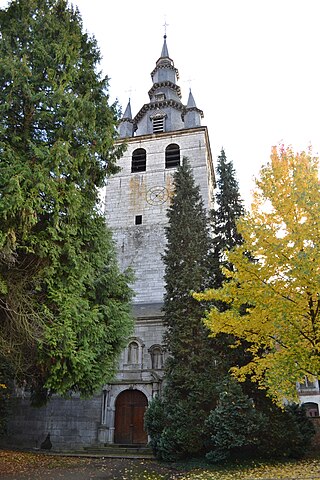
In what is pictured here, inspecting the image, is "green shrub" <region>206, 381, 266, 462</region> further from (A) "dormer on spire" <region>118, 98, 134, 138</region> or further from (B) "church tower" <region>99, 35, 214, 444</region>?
(A) "dormer on spire" <region>118, 98, 134, 138</region>

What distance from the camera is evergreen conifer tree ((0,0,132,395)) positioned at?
23.0 ft

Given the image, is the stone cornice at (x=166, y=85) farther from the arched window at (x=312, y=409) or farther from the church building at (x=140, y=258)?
the arched window at (x=312, y=409)

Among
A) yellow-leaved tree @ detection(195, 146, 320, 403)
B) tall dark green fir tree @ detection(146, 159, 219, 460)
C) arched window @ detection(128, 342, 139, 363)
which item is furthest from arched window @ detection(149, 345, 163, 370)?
yellow-leaved tree @ detection(195, 146, 320, 403)

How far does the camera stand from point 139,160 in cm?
2425

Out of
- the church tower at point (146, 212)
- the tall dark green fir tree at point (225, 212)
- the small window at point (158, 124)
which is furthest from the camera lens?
the small window at point (158, 124)

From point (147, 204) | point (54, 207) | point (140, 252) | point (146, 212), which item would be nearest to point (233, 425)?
point (54, 207)

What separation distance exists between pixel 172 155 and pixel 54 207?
673 inches

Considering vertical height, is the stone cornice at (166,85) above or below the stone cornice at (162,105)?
above

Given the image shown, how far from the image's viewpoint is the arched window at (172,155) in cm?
2325

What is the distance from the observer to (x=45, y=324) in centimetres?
697

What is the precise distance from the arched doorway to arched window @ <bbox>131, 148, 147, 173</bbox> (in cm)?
1355

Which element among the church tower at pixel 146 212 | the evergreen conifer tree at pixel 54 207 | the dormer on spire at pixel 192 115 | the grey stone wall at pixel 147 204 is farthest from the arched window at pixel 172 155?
the evergreen conifer tree at pixel 54 207

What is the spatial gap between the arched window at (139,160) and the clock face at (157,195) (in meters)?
1.99

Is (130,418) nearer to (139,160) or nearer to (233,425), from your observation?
(233,425)
